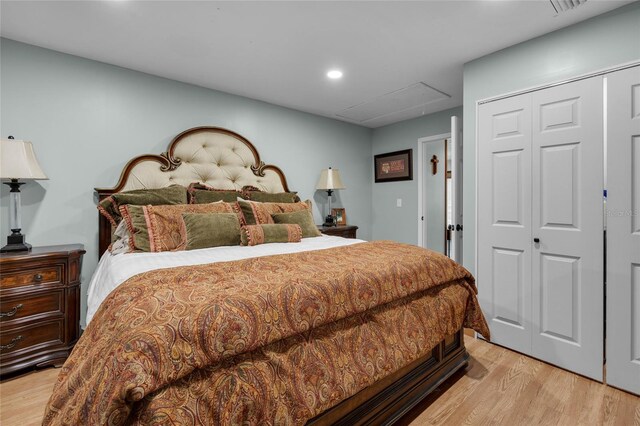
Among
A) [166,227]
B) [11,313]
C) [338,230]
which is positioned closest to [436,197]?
[338,230]

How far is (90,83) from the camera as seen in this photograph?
2564 mm

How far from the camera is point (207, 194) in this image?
2883 mm

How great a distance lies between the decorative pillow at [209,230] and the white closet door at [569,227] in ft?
7.66

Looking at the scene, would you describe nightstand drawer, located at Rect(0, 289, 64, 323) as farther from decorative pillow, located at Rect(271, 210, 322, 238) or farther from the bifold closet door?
the bifold closet door

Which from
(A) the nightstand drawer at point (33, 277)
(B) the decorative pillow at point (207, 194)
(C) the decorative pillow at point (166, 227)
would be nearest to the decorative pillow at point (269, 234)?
(C) the decorative pillow at point (166, 227)

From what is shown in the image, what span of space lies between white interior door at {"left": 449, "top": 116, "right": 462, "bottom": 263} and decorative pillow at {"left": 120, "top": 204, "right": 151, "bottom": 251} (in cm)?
255

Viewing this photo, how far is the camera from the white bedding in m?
1.58

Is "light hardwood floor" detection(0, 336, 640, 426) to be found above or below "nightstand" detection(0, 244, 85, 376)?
below

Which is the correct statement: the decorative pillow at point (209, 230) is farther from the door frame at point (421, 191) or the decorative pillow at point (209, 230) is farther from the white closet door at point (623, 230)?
the door frame at point (421, 191)

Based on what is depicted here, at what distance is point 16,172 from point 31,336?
1117 millimetres

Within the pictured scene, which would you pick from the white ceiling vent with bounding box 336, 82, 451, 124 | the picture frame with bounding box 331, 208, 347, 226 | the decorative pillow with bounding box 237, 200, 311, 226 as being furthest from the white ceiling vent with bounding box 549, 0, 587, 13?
the picture frame with bounding box 331, 208, 347, 226

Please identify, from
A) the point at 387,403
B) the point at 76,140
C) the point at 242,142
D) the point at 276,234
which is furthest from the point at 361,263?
the point at 76,140

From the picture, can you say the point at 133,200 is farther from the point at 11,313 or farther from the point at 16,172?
the point at 11,313

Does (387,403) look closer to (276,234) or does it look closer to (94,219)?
(276,234)
